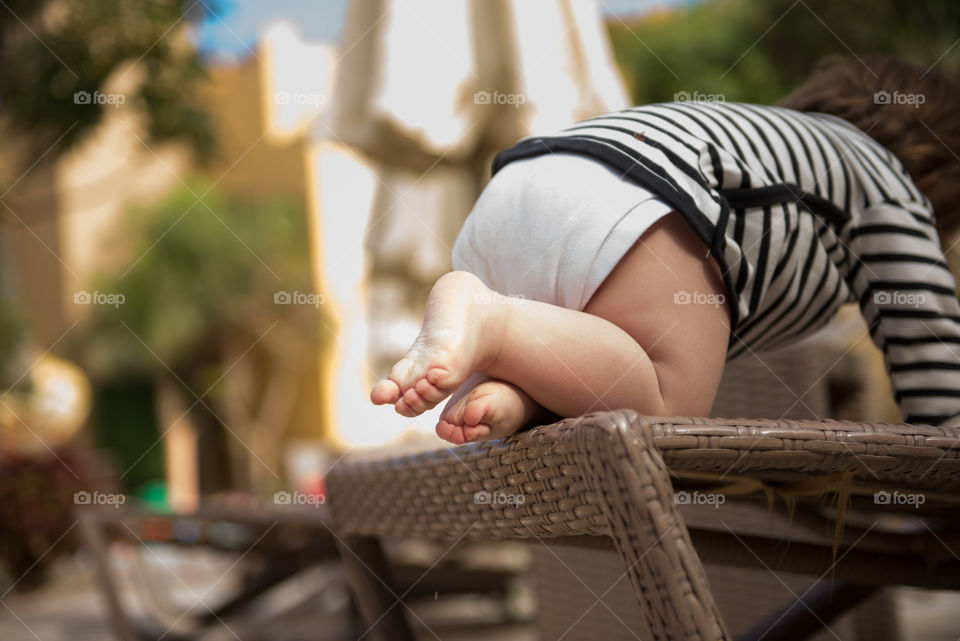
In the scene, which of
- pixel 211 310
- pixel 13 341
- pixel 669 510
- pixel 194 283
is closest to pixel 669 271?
pixel 669 510

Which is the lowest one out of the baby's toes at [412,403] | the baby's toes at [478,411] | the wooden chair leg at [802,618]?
the wooden chair leg at [802,618]

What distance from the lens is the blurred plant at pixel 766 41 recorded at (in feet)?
14.0

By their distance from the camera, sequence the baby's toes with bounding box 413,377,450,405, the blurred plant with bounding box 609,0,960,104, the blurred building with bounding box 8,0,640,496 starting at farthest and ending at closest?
1. the blurred plant with bounding box 609,0,960,104
2. the blurred building with bounding box 8,0,640,496
3. the baby's toes with bounding box 413,377,450,405

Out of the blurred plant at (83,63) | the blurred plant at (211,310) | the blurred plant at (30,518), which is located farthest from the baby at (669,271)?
the blurred plant at (211,310)

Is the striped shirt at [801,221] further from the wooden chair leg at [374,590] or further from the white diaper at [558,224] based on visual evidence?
the wooden chair leg at [374,590]

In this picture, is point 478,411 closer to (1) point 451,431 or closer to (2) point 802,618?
(1) point 451,431

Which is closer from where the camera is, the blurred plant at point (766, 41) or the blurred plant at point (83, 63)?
the blurred plant at point (83, 63)

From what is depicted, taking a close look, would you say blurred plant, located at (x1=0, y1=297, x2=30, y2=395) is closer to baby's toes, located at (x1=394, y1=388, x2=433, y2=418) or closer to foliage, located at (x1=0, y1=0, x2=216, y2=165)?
foliage, located at (x1=0, y1=0, x2=216, y2=165)

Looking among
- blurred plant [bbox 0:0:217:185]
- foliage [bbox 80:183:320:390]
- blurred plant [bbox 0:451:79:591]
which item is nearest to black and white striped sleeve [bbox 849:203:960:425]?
blurred plant [bbox 0:0:217:185]

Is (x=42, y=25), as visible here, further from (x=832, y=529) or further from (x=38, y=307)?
(x=38, y=307)

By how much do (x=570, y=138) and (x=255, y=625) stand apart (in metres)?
2.03

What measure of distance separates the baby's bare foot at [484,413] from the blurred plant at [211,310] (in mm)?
10232

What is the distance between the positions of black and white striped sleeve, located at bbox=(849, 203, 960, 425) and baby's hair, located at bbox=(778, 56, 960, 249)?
22cm

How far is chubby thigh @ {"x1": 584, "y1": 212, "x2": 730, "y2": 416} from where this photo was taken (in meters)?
0.94
